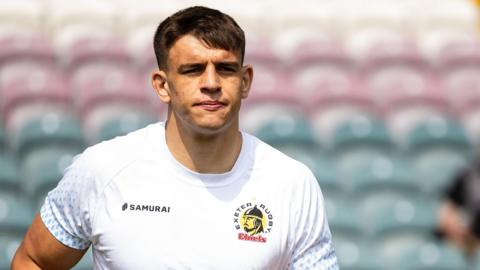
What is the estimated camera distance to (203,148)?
2.87 meters

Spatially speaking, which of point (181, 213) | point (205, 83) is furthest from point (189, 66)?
point (181, 213)

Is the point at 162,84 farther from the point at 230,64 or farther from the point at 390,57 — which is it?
the point at 390,57

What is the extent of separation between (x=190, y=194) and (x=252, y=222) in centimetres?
19

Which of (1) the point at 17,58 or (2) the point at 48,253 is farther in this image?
(1) the point at 17,58

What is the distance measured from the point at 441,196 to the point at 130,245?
4.82 metres

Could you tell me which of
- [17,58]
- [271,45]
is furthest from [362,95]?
[17,58]

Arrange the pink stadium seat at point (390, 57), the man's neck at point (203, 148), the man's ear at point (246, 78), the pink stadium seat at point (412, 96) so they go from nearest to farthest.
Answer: the man's ear at point (246, 78), the man's neck at point (203, 148), the pink stadium seat at point (412, 96), the pink stadium seat at point (390, 57)

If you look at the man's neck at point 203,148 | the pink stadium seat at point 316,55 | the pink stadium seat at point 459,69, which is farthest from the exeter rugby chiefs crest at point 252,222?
the pink stadium seat at point 459,69

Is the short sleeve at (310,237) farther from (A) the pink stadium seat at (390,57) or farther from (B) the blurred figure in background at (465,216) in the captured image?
(A) the pink stadium seat at (390,57)

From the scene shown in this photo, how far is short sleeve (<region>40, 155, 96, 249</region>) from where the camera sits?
2.83m

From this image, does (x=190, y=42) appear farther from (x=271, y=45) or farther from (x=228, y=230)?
(x=271, y=45)

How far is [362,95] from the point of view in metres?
8.27

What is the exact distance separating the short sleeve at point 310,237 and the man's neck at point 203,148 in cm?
22

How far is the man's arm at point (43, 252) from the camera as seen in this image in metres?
2.88
